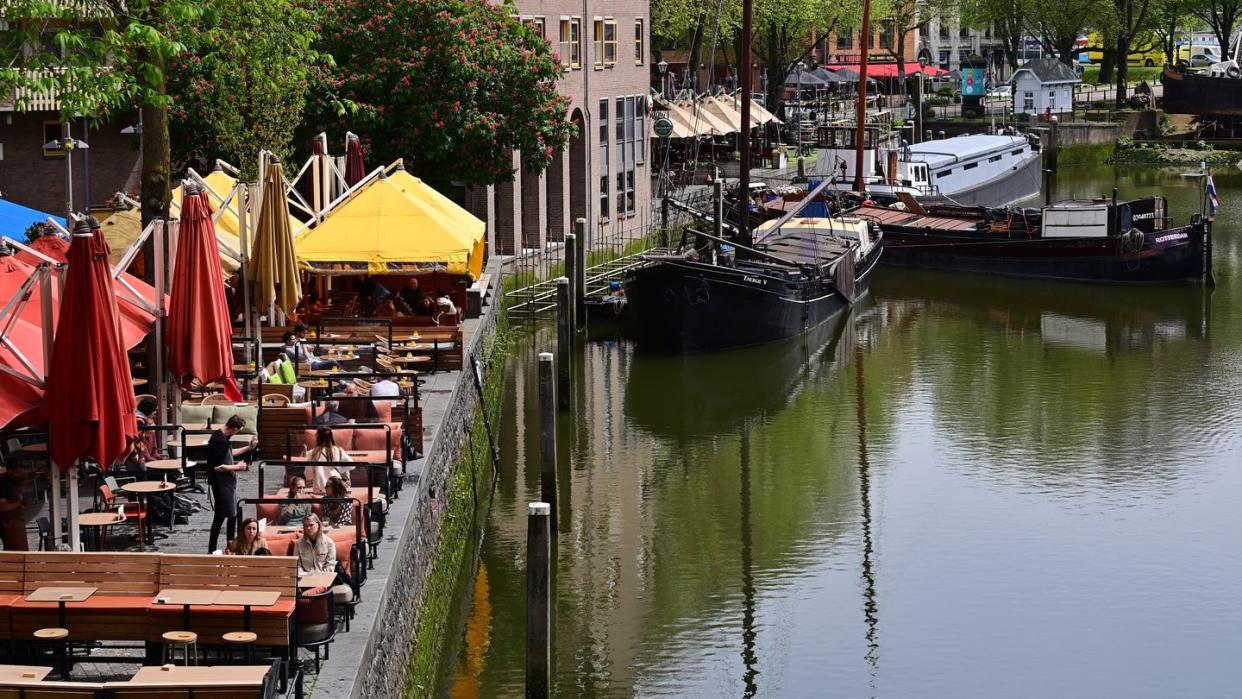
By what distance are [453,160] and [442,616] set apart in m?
20.8

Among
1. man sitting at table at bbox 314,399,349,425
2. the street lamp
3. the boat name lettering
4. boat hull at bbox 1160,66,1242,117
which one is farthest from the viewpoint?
boat hull at bbox 1160,66,1242,117

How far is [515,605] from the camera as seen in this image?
24047mm

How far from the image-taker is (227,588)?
15.6m

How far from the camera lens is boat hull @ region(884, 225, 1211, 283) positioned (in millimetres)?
52312

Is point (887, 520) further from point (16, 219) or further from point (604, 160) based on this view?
point (604, 160)

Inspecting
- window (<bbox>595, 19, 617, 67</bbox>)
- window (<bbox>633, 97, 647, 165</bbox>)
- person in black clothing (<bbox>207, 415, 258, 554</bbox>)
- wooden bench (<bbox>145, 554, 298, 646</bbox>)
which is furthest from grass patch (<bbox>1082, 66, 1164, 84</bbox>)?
wooden bench (<bbox>145, 554, 298, 646</bbox>)

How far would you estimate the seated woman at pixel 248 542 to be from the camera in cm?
1694

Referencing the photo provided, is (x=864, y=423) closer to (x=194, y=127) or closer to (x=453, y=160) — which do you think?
(x=453, y=160)

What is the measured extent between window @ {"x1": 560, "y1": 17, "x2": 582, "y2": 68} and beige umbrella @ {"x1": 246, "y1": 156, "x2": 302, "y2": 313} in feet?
79.2

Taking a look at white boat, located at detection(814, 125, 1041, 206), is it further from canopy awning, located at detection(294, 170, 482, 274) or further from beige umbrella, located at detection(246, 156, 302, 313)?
beige umbrella, located at detection(246, 156, 302, 313)

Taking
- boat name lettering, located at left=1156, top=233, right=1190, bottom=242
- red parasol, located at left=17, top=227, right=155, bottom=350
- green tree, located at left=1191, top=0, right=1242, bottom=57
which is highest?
A: green tree, located at left=1191, top=0, right=1242, bottom=57

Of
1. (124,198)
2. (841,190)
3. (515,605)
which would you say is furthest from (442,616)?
(841,190)

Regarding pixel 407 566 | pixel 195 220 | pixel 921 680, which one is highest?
pixel 195 220

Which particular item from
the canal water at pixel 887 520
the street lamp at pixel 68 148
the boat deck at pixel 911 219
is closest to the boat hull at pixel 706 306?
the canal water at pixel 887 520
